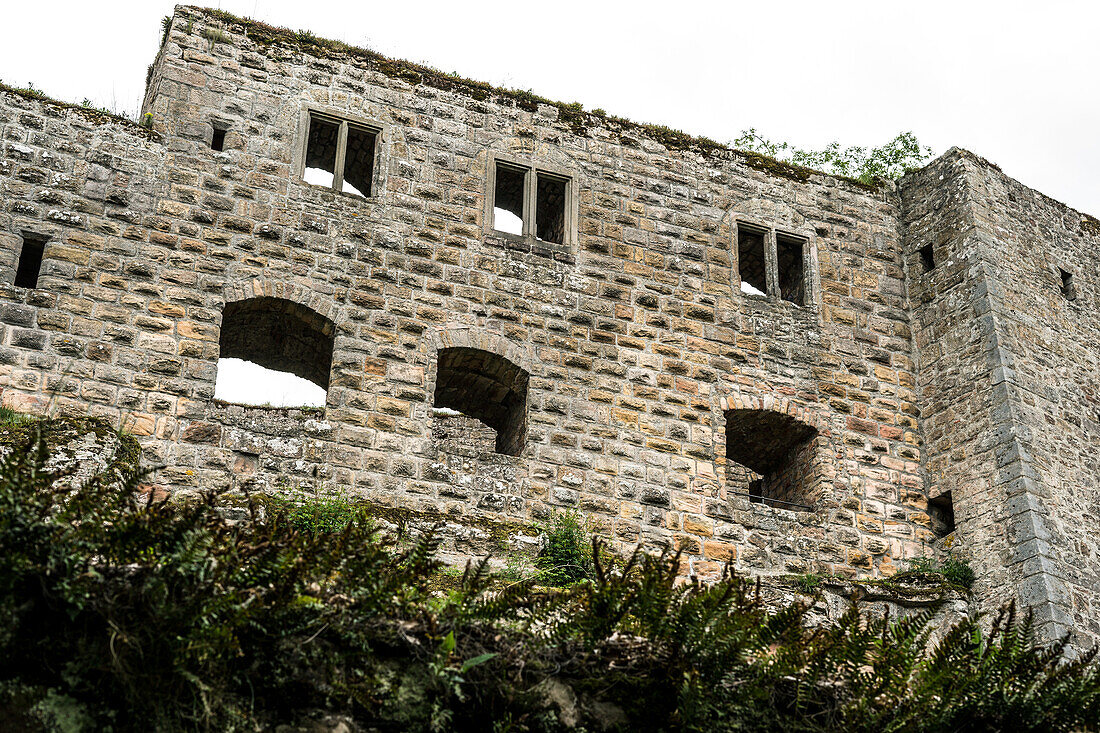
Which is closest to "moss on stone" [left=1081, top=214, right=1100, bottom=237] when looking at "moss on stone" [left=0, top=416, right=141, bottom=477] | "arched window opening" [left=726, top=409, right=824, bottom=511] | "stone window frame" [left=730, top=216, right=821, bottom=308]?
"stone window frame" [left=730, top=216, right=821, bottom=308]

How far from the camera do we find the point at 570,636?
515cm

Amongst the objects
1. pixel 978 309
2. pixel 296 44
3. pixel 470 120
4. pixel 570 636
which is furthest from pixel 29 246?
pixel 978 309

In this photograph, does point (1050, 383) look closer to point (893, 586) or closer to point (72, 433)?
point (893, 586)

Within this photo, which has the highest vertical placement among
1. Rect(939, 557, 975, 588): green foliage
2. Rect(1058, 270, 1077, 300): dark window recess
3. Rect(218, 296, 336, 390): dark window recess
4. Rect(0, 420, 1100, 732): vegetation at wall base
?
Rect(1058, 270, 1077, 300): dark window recess

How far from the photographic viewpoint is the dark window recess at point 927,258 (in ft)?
46.5

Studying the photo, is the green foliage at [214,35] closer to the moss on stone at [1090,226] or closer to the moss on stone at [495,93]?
the moss on stone at [495,93]

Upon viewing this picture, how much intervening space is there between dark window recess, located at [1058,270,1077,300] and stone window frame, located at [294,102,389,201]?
797cm

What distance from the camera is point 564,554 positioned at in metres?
10.9

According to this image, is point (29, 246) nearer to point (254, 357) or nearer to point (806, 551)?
point (254, 357)

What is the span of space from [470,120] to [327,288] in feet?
8.90

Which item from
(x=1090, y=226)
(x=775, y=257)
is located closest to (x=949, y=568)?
(x=775, y=257)

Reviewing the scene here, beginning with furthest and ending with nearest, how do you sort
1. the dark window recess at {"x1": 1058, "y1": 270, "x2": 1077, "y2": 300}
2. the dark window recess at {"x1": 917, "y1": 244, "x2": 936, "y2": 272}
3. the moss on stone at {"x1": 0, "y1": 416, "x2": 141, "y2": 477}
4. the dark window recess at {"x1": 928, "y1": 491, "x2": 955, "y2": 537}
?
the dark window recess at {"x1": 1058, "y1": 270, "x2": 1077, "y2": 300} < the dark window recess at {"x1": 917, "y1": 244, "x2": 936, "y2": 272} < the dark window recess at {"x1": 928, "y1": 491, "x2": 955, "y2": 537} < the moss on stone at {"x1": 0, "y1": 416, "x2": 141, "y2": 477}

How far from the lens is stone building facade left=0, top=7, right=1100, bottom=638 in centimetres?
1084

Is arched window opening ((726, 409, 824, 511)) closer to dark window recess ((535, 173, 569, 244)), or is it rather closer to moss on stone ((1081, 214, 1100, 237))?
dark window recess ((535, 173, 569, 244))
